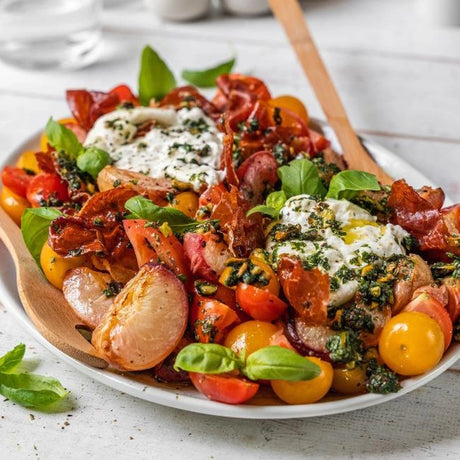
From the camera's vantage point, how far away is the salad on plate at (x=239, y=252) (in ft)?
7.74

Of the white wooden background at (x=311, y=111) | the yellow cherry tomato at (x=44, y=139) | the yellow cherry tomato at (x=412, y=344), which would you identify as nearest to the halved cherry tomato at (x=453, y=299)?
the yellow cherry tomato at (x=412, y=344)

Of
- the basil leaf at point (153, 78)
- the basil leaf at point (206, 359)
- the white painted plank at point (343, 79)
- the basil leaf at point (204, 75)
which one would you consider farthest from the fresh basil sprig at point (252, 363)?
the white painted plank at point (343, 79)

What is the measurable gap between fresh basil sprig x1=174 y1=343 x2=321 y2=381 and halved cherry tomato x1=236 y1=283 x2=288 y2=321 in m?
0.18

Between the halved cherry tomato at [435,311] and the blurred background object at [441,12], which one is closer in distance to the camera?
the halved cherry tomato at [435,311]

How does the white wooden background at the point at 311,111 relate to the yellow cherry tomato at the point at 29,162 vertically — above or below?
below

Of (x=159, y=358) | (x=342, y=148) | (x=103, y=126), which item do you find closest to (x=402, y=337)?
(x=159, y=358)

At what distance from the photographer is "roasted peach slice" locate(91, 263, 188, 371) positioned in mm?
2371

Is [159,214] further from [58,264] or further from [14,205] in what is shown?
[14,205]

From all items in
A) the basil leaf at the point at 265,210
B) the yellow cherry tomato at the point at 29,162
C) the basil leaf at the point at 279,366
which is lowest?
the basil leaf at the point at 279,366

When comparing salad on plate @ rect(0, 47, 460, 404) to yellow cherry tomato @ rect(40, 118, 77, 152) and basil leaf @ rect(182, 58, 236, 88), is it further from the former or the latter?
basil leaf @ rect(182, 58, 236, 88)

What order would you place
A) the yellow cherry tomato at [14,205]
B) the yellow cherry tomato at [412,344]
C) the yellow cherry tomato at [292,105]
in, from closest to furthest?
the yellow cherry tomato at [412,344] → the yellow cherry tomato at [14,205] → the yellow cherry tomato at [292,105]

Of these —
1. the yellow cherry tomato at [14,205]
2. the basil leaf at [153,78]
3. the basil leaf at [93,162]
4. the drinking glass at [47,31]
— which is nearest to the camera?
the basil leaf at [93,162]

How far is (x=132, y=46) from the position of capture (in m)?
5.01

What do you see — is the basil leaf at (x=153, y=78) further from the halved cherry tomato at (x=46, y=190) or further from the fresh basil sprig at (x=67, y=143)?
the halved cherry tomato at (x=46, y=190)
